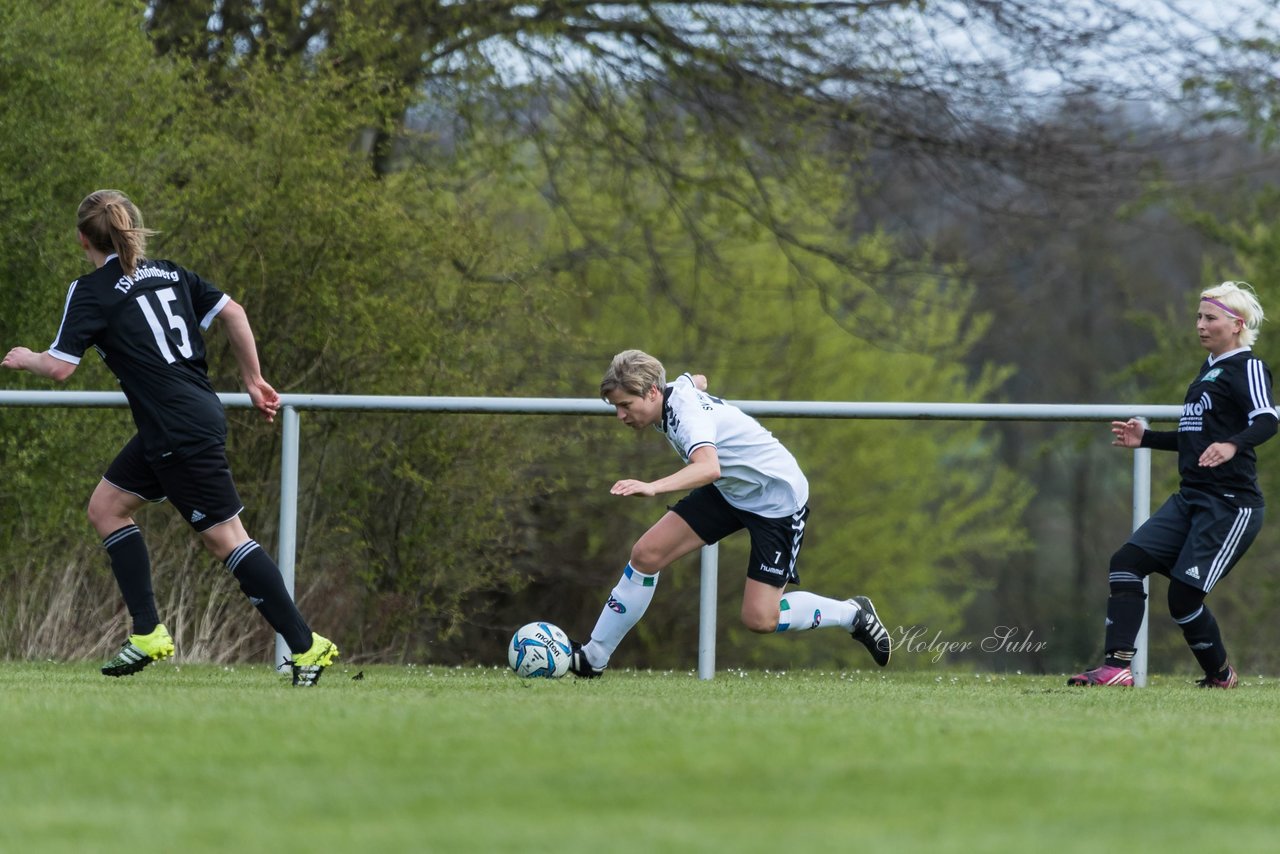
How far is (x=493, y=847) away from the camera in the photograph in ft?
9.69

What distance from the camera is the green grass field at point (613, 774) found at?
310 cm

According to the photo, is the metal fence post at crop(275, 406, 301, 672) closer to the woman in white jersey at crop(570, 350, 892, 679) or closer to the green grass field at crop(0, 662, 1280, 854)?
the woman in white jersey at crop(570, 350, 892, 679)

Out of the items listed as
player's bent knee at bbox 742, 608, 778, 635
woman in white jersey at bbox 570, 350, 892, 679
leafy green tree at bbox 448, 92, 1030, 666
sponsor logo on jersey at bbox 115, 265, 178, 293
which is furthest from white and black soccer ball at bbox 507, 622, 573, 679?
leafy green tree at bbox 448, 92, 1030, 666

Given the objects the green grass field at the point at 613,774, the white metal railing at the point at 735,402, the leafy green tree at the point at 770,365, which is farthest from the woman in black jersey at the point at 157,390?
the leafy green tree at the point at 770,365

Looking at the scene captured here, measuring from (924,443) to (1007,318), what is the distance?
6689 millimetres

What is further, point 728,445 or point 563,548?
point 563,548

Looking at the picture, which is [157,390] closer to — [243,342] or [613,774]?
[243,342]

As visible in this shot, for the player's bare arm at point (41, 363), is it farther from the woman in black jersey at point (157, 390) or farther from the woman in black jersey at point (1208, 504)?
the woman in black jersey at point (1208, 504)

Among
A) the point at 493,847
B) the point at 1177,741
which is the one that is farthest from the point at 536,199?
the point at 493,847

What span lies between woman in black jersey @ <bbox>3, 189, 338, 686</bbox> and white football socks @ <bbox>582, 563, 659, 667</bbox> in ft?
4.22

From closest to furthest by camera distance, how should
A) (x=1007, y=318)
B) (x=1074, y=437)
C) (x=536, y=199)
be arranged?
(x=1074, y=437), (x=536, y=199), (x=1007, y=318)

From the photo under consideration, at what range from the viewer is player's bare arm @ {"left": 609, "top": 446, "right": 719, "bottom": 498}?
242 inches

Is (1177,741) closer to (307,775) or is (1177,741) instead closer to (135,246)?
(307,775)

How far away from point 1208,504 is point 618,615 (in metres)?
2.49
